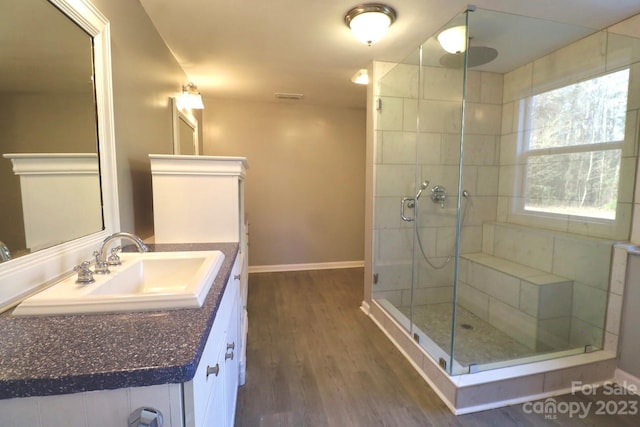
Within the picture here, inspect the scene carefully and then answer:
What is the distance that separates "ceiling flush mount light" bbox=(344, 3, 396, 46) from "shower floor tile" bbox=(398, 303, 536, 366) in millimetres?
2096

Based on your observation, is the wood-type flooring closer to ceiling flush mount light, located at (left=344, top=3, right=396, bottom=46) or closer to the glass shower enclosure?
the glass shower enclosure

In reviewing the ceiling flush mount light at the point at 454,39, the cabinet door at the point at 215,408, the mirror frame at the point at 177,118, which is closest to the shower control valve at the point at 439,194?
the ceiling flush mount light at the point at 454,39

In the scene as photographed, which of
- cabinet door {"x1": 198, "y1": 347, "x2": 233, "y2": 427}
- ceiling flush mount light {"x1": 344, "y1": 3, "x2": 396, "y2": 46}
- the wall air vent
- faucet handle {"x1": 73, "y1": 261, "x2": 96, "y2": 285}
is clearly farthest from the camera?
the wall air vent

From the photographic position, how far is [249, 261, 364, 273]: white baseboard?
396cm

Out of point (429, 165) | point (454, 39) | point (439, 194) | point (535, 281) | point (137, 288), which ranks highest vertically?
point (454, 39)

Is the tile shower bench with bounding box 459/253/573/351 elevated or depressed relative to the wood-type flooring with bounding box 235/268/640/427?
elevated

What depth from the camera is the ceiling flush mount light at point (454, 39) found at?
184 centimetres

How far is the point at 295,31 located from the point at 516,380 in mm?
2556

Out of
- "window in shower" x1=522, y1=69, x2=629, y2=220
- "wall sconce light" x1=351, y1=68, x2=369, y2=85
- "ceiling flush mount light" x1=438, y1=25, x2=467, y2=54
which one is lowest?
"window in shower" x1=522, y1=69, x2=629, y2=220

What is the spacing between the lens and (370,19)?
173 cm

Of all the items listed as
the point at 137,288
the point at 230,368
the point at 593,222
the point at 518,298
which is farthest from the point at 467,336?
the point at 137,288

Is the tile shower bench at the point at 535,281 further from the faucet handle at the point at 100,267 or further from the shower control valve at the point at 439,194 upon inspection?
the faucet handle at the point at 100,267

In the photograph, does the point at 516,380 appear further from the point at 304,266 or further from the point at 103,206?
the point at 304,266

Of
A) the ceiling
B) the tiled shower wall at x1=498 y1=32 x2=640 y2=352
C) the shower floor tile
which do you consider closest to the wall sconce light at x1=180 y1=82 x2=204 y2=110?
the ceiling
